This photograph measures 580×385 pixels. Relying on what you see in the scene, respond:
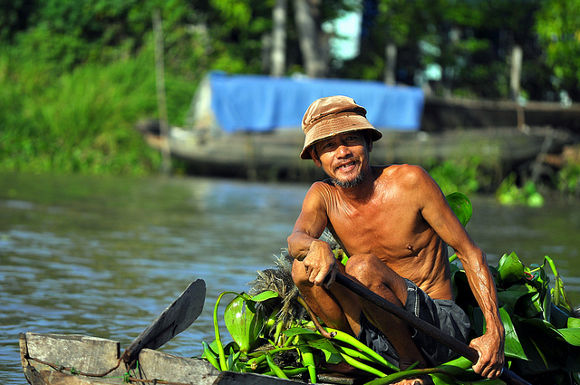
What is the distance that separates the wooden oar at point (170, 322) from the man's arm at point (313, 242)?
43 cm

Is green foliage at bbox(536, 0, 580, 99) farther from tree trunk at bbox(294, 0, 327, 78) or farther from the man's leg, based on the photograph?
the man's leg

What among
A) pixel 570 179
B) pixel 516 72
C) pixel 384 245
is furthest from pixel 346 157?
pixel 516 72

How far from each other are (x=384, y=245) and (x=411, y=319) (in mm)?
524

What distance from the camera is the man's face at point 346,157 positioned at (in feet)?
12.2

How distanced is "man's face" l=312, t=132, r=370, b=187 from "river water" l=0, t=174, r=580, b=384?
5.45ft

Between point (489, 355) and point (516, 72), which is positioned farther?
point (516, 72)

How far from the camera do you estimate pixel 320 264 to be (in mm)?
3268

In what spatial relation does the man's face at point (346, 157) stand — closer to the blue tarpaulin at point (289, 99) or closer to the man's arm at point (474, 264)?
the man's arm at point (474, 264)

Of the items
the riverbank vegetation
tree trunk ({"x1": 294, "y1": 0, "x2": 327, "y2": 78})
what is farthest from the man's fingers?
tree trunk ({"x1": 294, "y1": 0, "x2": 327, "y2": 78})

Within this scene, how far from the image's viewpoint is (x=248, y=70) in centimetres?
2231

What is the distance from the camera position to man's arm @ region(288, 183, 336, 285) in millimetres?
3266

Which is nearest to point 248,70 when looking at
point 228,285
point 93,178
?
point 93,178

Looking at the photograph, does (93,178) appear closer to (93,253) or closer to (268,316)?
(93,253)

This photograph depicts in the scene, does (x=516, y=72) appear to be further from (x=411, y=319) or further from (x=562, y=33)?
(x=411, y=319)
